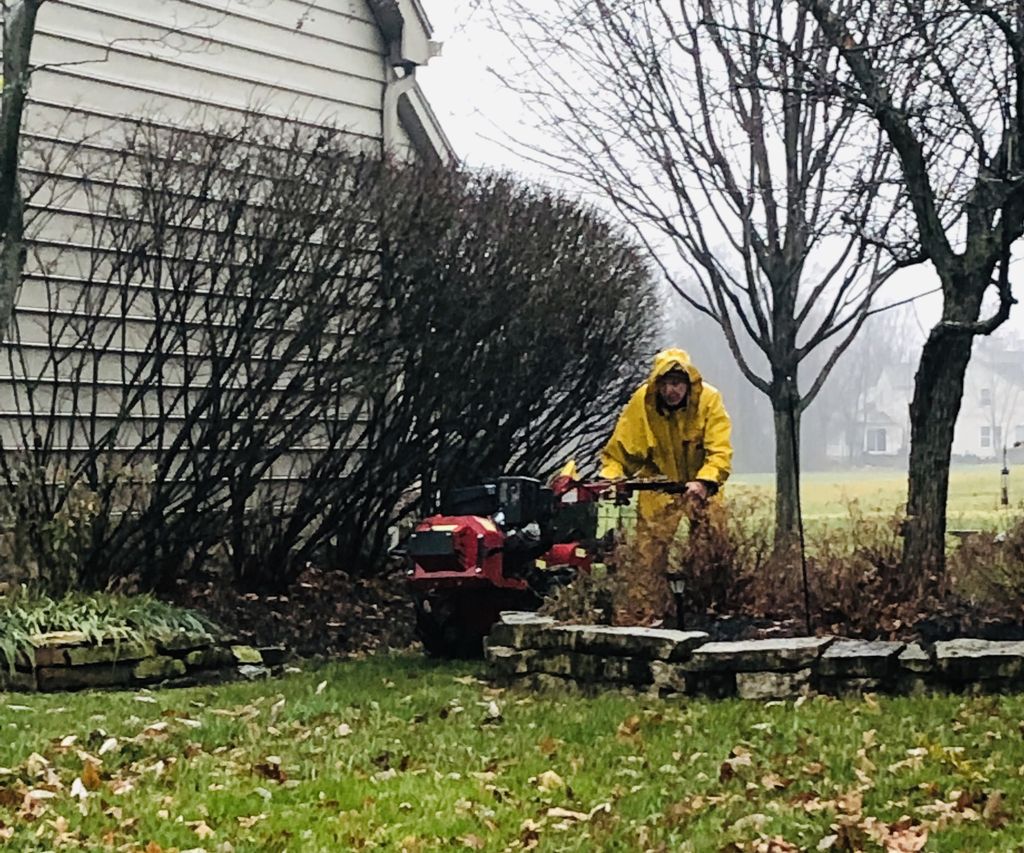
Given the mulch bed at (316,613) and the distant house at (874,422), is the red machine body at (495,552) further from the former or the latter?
the distant house at (874,422)

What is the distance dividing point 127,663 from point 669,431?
9.97ft

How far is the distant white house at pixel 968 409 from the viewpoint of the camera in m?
14.2

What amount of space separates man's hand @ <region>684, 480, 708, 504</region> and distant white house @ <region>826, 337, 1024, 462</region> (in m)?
6.27

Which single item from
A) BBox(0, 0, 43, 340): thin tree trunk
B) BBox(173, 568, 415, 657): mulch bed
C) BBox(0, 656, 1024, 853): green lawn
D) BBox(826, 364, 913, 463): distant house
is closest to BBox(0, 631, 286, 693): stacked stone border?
BBox(173, 568, 415, 657): mulch bed

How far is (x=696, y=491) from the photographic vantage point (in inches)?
302

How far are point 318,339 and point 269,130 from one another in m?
2.48

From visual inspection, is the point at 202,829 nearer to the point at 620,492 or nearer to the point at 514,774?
the point at 514,774

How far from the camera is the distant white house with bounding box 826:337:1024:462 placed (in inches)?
557

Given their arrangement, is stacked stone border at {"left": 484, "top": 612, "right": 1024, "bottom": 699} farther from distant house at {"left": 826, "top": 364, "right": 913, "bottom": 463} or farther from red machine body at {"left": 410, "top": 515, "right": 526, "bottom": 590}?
distant house at {"left": 826, "top": 364, "right": 913, "bottom": 463}

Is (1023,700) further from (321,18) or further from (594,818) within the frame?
(321,18)

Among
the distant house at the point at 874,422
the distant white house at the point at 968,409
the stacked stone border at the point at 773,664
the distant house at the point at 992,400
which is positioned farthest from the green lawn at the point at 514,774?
the distant house at the point at 874,422

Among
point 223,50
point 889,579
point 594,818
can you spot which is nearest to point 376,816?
point 594,818

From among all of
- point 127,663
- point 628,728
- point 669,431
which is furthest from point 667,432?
point 127,663

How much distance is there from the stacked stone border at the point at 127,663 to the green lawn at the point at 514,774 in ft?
2.82
